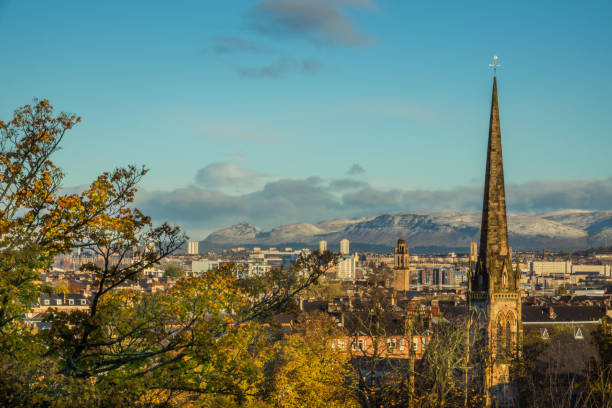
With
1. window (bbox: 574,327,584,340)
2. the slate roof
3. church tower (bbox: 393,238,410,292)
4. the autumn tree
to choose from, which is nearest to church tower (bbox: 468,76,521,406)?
window (bbox: 574,327,584,340)

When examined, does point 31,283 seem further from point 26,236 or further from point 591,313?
point 591,313

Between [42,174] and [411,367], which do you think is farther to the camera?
[411,367]

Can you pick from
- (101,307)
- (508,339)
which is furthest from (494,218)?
(101,307)

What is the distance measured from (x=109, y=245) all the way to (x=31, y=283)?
200cm

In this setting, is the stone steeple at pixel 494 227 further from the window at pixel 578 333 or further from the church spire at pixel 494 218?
the window at pixel 578 333

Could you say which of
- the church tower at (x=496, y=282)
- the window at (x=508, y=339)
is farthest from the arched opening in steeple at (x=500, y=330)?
the window at (x=508, y=339)

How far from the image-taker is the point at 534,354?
47.8 m

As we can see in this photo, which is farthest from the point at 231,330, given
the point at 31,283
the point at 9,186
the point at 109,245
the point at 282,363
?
the point at 282,363

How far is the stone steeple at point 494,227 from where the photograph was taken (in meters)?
53.7

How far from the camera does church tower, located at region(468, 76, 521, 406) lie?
1994 inches

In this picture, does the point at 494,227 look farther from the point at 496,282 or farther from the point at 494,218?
the point at 496,282

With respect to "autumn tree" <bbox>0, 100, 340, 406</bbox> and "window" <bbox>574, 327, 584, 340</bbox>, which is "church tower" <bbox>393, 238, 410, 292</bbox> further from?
"autumn tree" <bbox>0, 100, 340, 406</bbox>

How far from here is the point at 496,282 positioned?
5341cm

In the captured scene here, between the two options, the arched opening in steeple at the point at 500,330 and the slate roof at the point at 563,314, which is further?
the slate roof at the point at 563,314
